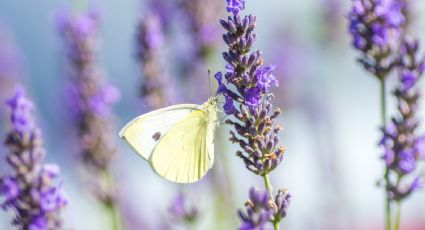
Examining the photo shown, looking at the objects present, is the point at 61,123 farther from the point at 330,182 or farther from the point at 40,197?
the point at 40,197

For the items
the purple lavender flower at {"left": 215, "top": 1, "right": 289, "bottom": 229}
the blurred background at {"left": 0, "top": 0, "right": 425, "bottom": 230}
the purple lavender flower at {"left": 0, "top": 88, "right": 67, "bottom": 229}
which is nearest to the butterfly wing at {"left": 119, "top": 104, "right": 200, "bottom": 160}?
the purple lavender flower at {"left": 0, "top": 88, "right": 67, "bottom": 229}

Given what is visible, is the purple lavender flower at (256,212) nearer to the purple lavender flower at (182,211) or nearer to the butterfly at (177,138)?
the butterfly at (177,138)

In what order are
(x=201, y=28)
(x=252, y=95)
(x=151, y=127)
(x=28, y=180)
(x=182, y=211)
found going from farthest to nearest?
(x=201, y=28) < (x=182, y=211) < (x=151, y=127) < (x=28, y=180) < (x=252, y=95)

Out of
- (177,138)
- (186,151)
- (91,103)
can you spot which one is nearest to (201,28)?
(91,103)

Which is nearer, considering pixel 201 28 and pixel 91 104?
pixel 91 104

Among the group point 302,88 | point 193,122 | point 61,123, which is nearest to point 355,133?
point 302,88

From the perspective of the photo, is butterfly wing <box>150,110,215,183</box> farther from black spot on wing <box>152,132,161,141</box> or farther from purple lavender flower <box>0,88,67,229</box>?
purple lavender flower <box>0,88,67,229</box>

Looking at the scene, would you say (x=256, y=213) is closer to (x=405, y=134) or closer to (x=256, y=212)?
(x=256, y=212)
